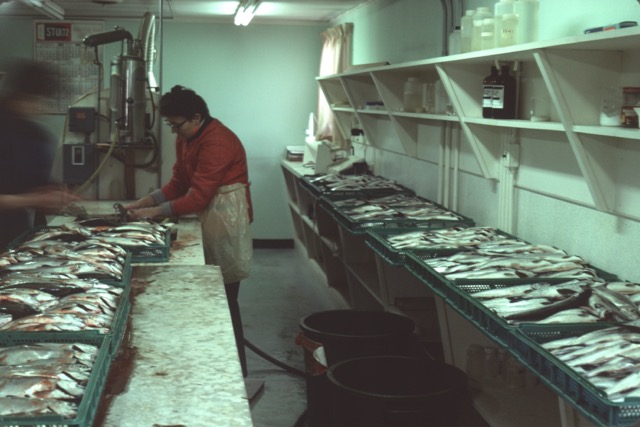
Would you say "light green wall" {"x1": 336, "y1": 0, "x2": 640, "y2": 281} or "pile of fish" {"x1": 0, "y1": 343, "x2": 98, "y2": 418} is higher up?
"light green wall" {"x1": 336, "y1": 0, "x2": 640, "y2": 281}

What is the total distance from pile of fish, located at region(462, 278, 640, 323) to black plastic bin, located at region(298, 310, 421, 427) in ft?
2.56

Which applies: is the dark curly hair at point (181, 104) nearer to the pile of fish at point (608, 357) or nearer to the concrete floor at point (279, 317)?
the concrete floor at point (279, 317)

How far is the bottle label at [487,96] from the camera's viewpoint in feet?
13.0

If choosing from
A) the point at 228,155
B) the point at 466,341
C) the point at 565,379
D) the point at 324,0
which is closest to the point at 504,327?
the point at 565,379

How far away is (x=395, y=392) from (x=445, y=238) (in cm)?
96

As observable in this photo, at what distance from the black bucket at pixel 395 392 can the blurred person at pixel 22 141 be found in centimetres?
166

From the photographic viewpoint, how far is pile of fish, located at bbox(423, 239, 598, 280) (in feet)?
10.3

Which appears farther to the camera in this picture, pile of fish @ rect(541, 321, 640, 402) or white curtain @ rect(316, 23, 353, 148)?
white curtain @ rect(316, 23, 353, 148)

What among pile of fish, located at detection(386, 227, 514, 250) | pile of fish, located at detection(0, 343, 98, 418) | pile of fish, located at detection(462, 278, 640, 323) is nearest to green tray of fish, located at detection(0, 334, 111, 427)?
pile of fish, located at detection(0, 343, 98, 418)

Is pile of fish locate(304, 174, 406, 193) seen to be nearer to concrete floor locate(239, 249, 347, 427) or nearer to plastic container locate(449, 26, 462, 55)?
concrete floor locate(239, 249, 347, 427)

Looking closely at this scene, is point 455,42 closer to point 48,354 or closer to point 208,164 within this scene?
point 208,164

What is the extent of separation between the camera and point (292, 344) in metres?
5.83

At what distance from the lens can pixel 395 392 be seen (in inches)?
130

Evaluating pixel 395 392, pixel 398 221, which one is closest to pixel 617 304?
pixel 395 392
